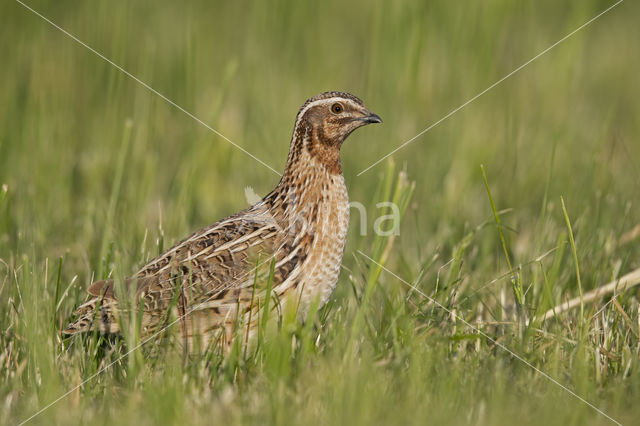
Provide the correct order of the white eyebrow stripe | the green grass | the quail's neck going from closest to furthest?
1. the green grass
2. the quail's neck
3. the white eyebrow stripe

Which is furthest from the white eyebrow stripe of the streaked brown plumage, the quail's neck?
the quail's neck

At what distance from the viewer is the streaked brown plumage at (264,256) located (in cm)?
484

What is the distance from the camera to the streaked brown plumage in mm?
4844

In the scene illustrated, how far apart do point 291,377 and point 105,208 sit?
3.73 meters

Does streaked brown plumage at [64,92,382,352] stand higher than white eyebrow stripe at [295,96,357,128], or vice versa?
white eyebrow stripe at [295,96,357,128]

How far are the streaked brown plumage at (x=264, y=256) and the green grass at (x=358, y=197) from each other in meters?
0.22

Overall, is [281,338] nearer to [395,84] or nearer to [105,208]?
[105,208]

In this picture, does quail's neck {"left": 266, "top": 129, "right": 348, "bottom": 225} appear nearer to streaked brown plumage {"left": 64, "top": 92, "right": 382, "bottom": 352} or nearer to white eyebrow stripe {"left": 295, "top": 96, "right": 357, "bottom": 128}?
streaked brown plumage {"left": 64, "top": 92, "right": 382, "bottom": 352}

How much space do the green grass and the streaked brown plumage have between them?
22 centimetres

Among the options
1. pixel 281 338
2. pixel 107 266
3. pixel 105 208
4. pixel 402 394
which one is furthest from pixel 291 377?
pixel 105 208

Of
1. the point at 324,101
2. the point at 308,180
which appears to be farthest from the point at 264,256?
the point at 324,101

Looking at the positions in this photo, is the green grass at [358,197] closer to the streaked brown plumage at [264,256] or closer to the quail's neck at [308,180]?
the streaked brown plumage at [264,256]

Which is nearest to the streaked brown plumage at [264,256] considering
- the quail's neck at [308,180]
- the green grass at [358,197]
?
the quail's neck at [308,180]

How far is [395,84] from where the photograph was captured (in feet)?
28.5
